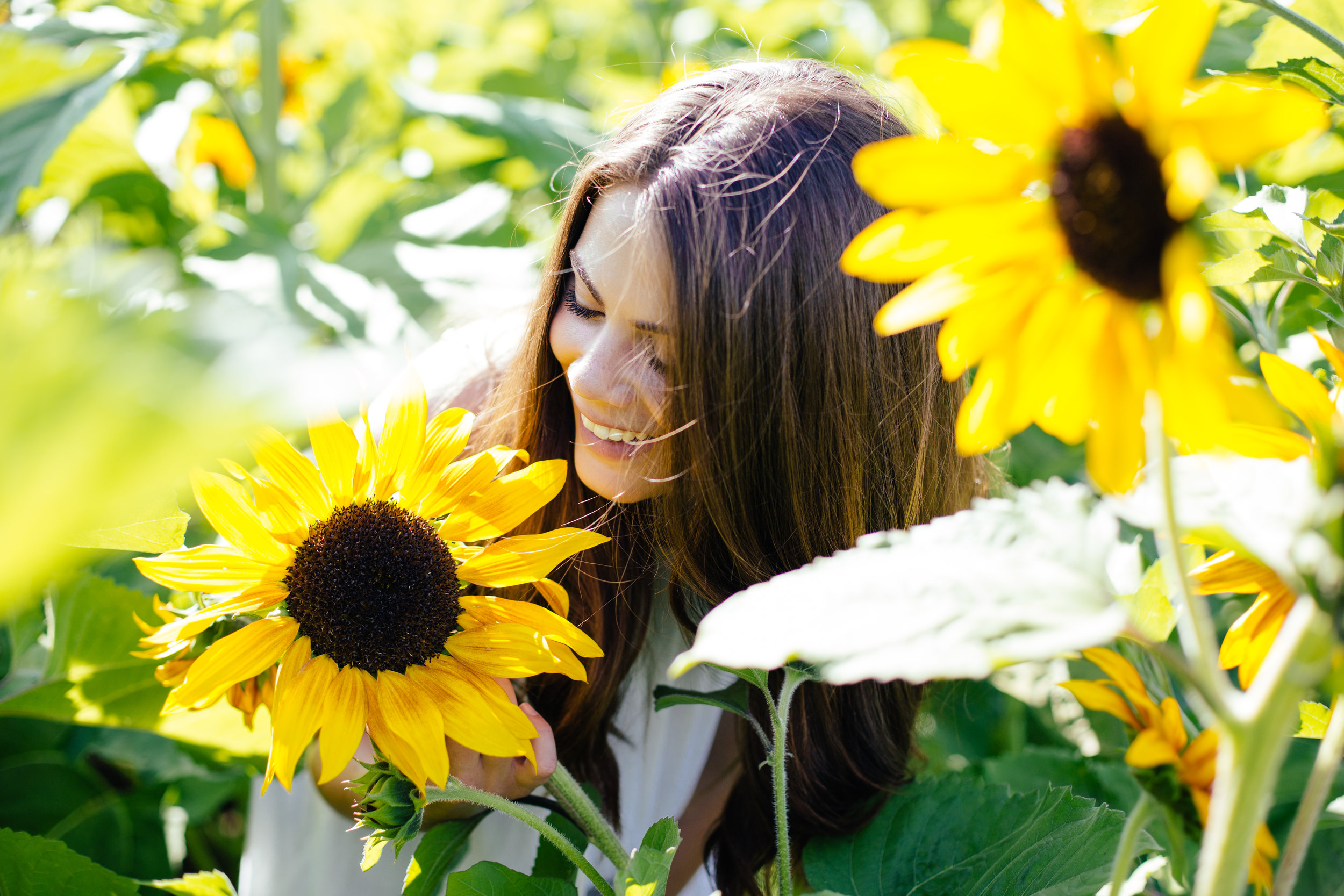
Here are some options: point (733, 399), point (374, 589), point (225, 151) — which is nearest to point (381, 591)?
point (374, 589)

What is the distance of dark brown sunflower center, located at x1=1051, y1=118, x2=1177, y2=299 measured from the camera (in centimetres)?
25

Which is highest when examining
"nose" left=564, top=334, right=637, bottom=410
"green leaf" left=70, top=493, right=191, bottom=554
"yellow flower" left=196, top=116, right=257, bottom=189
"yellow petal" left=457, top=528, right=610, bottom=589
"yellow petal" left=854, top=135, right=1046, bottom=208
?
"yellow petal" left=854, top=135, right=1046, bottom=208

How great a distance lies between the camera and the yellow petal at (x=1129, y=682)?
339mm

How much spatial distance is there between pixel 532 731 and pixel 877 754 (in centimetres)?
32

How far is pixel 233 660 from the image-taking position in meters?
0.41

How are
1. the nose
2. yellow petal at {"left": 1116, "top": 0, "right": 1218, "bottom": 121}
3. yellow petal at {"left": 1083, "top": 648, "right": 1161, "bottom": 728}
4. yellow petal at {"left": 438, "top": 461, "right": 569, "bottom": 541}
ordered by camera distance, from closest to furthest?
yellow petal at {"left": 1116, "top": 0, "right": 1218, "bottom": 121}
yellow petal at {"left": 1083, "top": 648, "right": 1161, "bottom": 728}
yellow petal at {"left": 438, "top": 461, "right": 569, "bottom": 541}
the nose

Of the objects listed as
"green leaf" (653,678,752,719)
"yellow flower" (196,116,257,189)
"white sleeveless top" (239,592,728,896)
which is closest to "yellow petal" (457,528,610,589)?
"green leaf" (653,678,752,719)

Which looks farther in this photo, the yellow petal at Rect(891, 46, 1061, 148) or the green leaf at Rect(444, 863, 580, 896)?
the green leaf at Rect(444, 863, 580, 896)

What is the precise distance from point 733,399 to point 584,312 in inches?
4.7

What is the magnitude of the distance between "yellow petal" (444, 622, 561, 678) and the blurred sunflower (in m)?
0.22

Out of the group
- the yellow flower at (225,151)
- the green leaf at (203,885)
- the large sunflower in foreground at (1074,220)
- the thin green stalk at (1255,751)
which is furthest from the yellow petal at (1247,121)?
the yellow flower at (225,151)

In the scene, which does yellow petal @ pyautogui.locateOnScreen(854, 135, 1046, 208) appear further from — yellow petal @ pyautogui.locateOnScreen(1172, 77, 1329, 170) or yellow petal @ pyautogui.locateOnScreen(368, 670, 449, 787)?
yellow petal @ pyautogui.locateOnScreen(368, 670, 449, 787)

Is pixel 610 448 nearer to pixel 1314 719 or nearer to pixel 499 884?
pixel 499 884

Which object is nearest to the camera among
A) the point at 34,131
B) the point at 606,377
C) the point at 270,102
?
the point at 606,377
